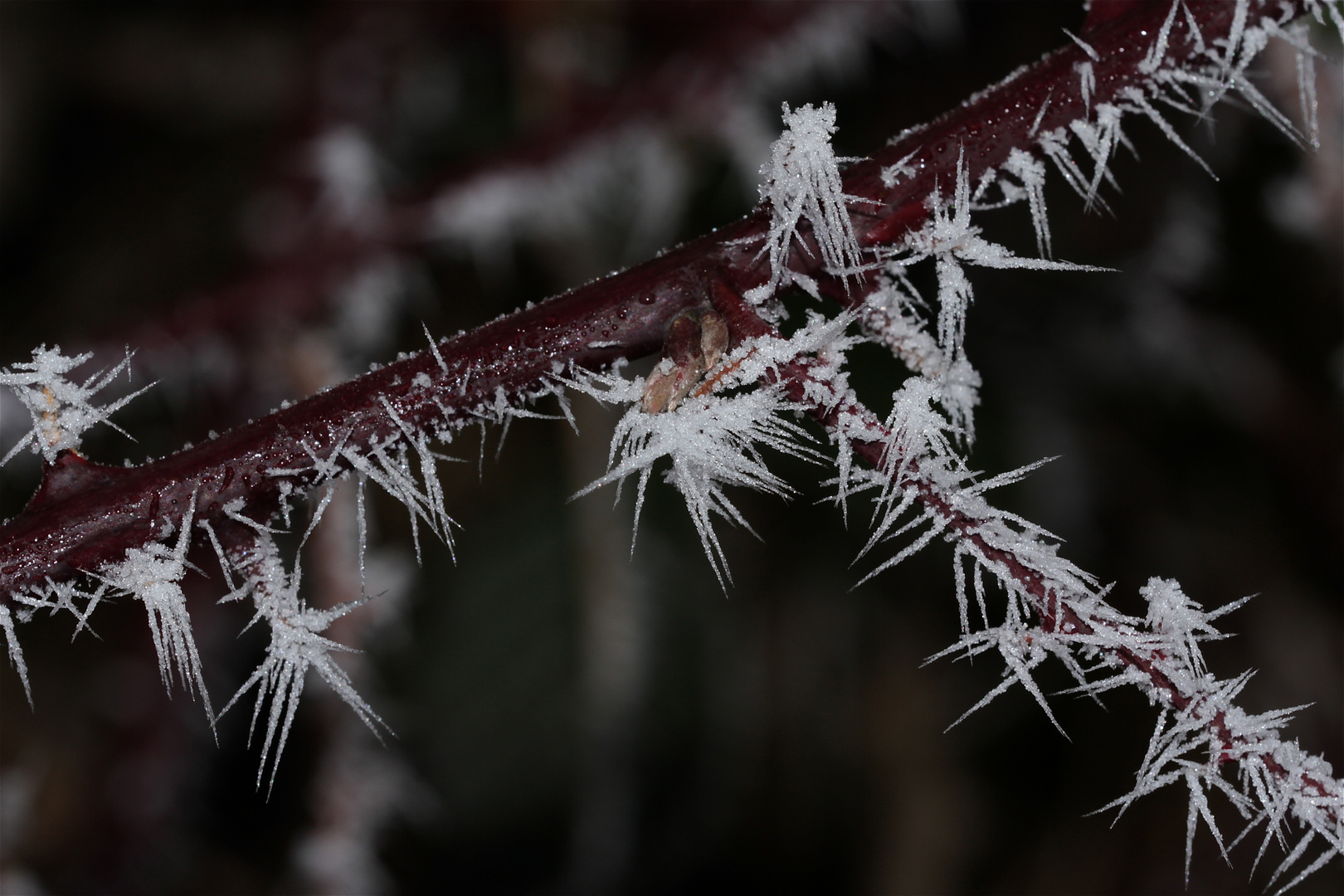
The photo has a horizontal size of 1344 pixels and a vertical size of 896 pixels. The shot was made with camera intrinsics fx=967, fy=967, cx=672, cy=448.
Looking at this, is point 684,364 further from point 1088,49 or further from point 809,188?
point 1088,49

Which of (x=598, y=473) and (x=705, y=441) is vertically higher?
(x=598, y=473)

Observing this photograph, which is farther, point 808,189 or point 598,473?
point 598,473

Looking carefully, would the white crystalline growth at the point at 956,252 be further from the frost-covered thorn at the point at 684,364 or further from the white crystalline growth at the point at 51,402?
the white crystalline growth at the point at 51,402

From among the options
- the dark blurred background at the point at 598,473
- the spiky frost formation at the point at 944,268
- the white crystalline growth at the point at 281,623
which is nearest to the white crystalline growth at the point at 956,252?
the spiky frost formation at the point at 944,268

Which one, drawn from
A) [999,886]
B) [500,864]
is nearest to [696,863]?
[500,864]

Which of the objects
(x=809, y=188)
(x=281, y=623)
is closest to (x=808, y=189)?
(x=809, y=188)

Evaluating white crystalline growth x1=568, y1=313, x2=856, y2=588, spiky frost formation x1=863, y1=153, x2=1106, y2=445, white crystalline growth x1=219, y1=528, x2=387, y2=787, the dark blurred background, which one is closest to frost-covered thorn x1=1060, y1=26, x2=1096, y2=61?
spiky frost formation x1=863, y1=153, x2=1106, y2=445

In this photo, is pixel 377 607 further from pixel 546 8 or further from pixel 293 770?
pixel 546 8
